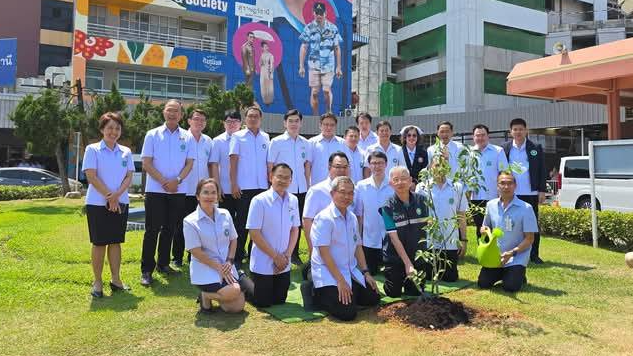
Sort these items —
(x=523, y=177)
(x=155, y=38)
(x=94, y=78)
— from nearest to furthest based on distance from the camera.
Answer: (x=523, y=177) < (x=94, y=78) < (x=155, y=38)

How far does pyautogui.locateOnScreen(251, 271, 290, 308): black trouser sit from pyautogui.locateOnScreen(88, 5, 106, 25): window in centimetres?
2725

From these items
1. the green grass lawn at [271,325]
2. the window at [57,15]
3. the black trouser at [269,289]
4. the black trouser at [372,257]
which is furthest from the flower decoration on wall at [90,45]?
the black trouser at [269,289]

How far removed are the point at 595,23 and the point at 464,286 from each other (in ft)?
112

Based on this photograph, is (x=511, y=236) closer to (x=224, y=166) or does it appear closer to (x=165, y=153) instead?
(x=224, y=166)

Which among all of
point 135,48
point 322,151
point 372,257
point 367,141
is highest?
point 135,48

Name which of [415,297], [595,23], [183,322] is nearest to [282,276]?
[183,322]

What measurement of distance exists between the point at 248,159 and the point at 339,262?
209cm

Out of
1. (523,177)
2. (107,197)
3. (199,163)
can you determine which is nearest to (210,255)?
(107,197)

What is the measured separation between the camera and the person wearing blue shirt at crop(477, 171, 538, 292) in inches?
207

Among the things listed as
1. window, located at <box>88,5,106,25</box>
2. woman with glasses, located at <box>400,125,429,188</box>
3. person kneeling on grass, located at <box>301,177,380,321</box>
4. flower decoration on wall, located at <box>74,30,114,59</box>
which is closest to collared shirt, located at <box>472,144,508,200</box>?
woman with glasses, located at <box>400,125,429,188</box>

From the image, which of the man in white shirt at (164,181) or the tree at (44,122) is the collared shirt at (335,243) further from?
the tree at (44,122)

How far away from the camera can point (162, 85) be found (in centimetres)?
2923

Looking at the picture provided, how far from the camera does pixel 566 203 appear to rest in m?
13.6

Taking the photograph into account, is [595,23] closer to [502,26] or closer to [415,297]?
[502,26]
